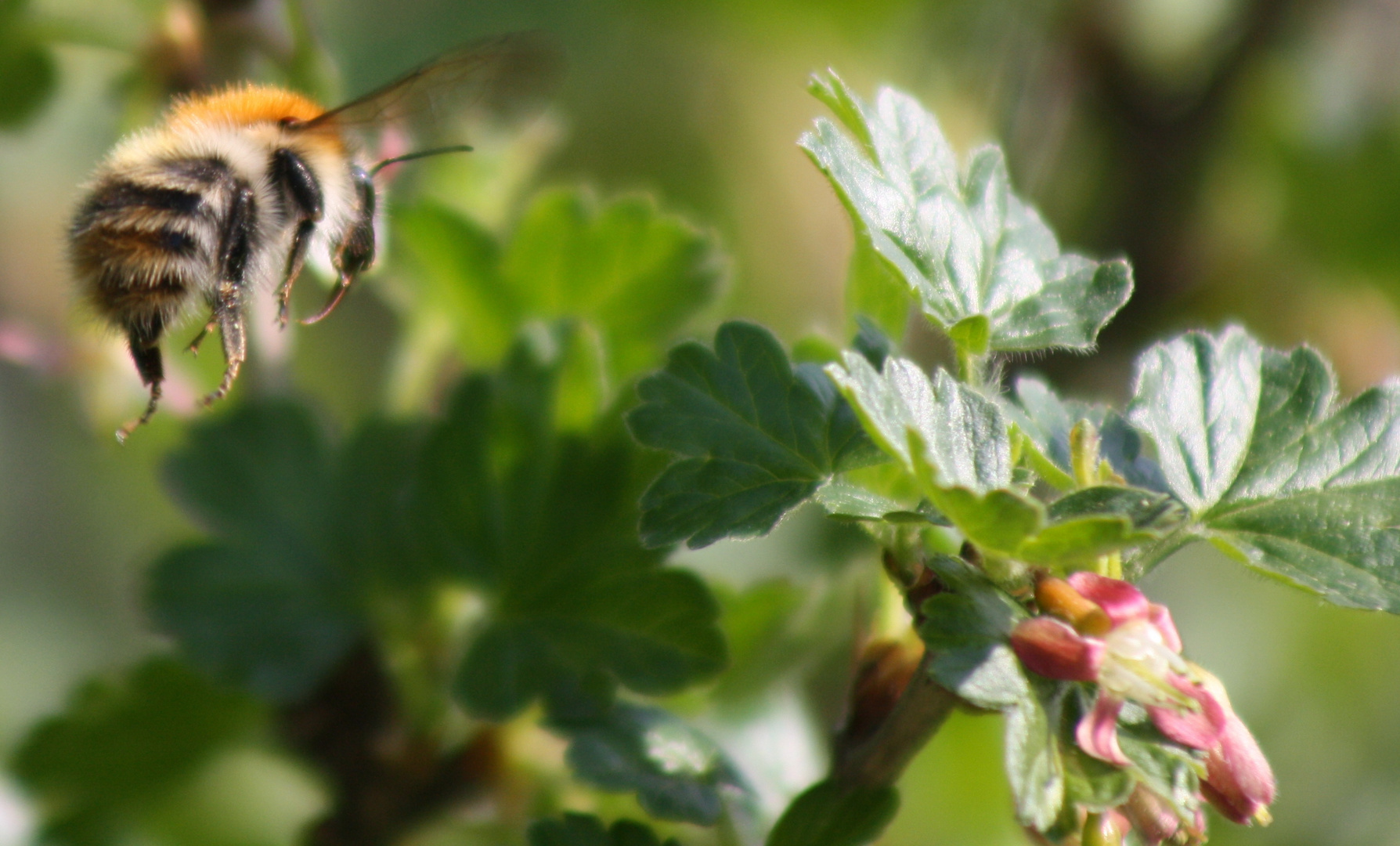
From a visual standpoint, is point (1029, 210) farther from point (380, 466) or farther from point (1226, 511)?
point (380, 466)

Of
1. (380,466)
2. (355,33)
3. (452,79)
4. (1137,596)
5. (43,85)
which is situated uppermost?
(355,33)

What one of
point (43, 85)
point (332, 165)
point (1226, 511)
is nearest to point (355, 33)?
point (43, 85)

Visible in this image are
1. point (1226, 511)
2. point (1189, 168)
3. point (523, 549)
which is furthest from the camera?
point (1189, 168)

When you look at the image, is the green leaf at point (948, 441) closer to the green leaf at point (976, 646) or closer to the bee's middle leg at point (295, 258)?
the green leaf at point (976, 646)

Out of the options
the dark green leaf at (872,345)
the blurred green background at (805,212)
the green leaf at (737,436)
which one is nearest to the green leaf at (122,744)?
the blurred green background at (805,212)

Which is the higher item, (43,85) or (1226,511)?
(43,85)

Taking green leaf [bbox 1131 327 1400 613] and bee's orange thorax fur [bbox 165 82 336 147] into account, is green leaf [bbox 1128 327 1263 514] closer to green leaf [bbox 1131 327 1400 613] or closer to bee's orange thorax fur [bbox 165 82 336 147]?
green leaf [bbox 1131 327 1400 613]

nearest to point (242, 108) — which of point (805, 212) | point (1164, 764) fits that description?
point (1164, 764)

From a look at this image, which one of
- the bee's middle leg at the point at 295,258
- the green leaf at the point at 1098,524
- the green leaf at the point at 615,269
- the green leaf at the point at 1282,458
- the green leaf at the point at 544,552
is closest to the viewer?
the green leaf at the point at 1098,524
